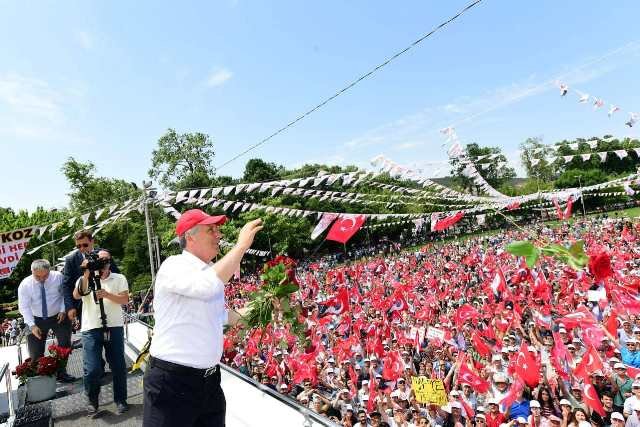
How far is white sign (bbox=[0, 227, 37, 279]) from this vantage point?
971 centimetres

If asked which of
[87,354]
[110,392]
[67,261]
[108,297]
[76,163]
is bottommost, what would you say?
[110,392]

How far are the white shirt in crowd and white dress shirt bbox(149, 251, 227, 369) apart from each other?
2462 mm

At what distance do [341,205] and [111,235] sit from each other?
2251 cm

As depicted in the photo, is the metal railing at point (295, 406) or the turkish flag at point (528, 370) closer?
the metal railing at point (295, 406)

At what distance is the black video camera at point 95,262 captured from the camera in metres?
3.96

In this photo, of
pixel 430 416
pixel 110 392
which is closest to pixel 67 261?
pixel 110 392

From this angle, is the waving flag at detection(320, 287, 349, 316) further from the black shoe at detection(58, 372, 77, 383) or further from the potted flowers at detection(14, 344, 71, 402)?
the potted flowers at detection(14, 344, 71, 402)

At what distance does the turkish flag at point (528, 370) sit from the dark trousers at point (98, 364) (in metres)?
5.18

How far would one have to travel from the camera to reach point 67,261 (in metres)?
4.55

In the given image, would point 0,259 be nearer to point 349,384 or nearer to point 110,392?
point 110,392

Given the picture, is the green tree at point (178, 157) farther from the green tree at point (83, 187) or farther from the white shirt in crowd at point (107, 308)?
the white shirt in crowd at point (107, 308)

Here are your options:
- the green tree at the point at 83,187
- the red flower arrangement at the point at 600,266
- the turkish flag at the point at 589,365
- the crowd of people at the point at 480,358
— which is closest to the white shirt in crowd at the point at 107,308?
the crowd of people at the point at 480,358

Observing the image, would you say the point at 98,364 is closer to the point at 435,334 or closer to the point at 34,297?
the point at 34,297

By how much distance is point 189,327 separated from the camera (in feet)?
6.51
